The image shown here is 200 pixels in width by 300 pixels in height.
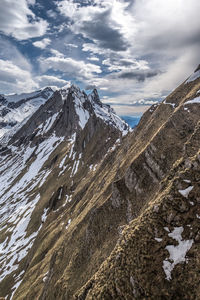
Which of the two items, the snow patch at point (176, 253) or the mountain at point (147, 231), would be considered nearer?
the snow patch at point (176, 253)

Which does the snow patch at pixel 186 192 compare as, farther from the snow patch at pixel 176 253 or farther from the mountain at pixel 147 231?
the snow patch at pixel 176 253

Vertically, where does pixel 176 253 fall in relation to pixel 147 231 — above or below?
below

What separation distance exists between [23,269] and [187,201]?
8970 cm

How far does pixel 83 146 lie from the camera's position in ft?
514

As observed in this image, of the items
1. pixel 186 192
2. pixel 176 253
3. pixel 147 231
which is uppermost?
pixel 186 192

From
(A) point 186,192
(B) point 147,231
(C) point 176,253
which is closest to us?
(C) point 176,253

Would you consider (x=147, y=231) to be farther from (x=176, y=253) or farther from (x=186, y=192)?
(x=186, y=192)

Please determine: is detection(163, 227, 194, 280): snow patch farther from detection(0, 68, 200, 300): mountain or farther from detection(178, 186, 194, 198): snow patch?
detection(178, 186, 194, 198): snow patch

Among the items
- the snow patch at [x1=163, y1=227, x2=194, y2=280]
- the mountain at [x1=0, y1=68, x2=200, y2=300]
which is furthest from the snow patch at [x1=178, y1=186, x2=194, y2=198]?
the snow patch at [x1=163, y1=227, x2=194, y2=280]

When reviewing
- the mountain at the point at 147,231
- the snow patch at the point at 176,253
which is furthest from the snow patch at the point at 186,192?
the snow patch at the point at 176,253

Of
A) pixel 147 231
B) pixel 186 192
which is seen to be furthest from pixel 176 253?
pixel 186 192

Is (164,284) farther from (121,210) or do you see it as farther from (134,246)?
(121,210)

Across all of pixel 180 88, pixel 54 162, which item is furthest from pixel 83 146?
pixel 180 88

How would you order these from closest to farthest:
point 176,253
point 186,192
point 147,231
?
point 176,253, point 186,192, point 147,231
